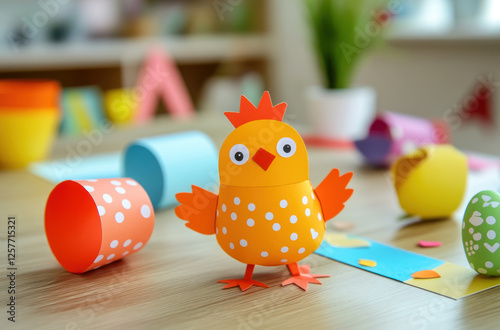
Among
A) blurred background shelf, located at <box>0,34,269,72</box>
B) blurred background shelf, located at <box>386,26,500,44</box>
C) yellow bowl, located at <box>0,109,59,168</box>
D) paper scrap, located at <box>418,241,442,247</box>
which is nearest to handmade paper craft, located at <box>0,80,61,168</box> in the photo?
yellow bowl, located at <box>0,109,59,168</box>

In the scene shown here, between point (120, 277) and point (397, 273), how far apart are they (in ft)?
1.04

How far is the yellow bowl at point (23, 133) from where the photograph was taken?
49.4 inches

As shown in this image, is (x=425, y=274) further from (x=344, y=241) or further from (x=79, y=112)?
(x=79, y=112)

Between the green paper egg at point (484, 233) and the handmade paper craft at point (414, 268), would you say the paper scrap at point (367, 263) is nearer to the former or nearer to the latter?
the handmade paper craft at point (414, 268)

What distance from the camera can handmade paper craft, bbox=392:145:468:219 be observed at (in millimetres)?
844

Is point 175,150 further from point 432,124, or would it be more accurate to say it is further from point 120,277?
point 432,124

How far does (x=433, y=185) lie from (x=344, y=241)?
17cm

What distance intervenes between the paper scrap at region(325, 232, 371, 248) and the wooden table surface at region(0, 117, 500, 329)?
0.03m

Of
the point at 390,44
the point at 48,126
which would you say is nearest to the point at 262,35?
the point at 390,44

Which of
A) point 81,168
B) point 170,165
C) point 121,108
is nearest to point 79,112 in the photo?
point 121,108

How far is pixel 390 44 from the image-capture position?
221 centimetres

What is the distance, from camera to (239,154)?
23.9 inches

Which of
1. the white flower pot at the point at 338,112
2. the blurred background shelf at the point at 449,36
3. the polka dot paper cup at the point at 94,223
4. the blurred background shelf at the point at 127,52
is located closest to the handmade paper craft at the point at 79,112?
the blurred background shelf at the point at 127,52

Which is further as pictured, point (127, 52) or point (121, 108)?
point (127, 52)
